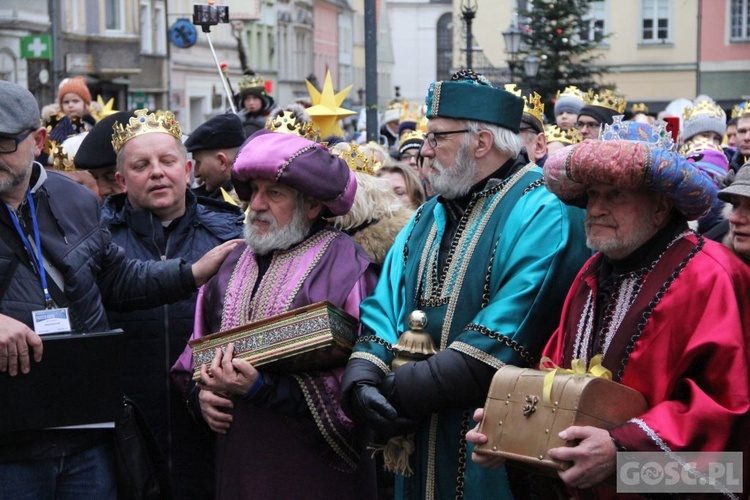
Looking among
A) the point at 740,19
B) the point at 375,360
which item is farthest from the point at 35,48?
the point at 740,19

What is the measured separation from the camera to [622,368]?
12.2 feet

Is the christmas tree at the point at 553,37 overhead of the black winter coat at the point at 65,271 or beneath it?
overhead

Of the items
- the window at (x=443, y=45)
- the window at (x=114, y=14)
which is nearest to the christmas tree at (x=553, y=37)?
the window at (x=114, y=14)

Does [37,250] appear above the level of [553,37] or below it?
below

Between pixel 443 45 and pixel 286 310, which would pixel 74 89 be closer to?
pixel 286 310

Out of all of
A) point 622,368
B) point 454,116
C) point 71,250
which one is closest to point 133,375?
point 71,250

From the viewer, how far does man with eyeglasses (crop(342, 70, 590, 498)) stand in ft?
13.7

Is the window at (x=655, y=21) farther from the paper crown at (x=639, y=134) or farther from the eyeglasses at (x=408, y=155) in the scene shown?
the paper crown at (x=639, y=134)

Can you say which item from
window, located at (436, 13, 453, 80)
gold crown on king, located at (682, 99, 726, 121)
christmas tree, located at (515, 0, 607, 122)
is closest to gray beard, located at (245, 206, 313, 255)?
gold crown on king, located at (682, 99, 726, 121)

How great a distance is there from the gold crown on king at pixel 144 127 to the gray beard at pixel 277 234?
113 cm

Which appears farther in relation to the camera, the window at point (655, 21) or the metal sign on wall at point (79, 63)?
the window at point (655, 21)

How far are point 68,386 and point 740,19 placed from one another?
44.3 m

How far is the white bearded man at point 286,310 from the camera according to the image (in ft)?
15.2

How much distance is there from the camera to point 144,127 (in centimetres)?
573
